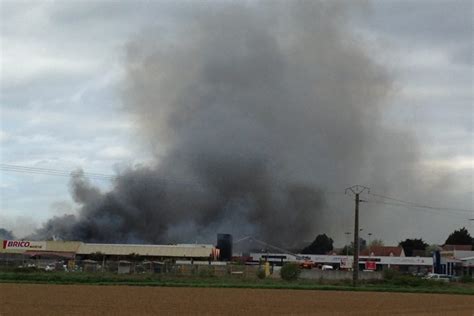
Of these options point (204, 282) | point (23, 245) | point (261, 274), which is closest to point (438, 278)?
point (261, 274)

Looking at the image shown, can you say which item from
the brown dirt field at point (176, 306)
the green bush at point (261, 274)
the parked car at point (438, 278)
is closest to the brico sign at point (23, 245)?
the green bush at point (261, 274)

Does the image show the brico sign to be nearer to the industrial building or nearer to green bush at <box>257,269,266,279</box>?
the industrial building

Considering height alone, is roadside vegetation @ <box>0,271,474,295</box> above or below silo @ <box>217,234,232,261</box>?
below

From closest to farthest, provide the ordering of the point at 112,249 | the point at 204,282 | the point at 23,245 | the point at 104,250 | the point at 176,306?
the point at 176,306, the point at 204,282, the point at 104,250, the point at 112,249, the point at 23,245

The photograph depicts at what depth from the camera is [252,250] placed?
581ft

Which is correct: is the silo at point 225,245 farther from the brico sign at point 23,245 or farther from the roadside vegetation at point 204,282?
the roadside vegetation at point 204,282

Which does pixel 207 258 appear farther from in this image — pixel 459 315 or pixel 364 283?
pixel 459 315

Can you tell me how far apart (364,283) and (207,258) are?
53.7 meters

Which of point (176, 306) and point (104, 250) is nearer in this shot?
point (176, 306)

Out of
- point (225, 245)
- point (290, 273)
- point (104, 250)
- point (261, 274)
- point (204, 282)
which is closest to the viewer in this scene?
point (204, 282)

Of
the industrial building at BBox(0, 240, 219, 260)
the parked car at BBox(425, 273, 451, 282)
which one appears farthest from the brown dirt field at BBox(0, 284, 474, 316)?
the industrial building at BBox(0, 240, 219, 260)

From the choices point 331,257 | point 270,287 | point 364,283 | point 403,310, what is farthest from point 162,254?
point 403,310

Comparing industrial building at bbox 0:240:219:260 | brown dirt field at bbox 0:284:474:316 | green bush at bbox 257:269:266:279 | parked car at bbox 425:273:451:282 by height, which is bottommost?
brown dirt field at bbox 0:284:474:316

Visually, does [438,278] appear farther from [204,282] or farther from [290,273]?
[204,282]
